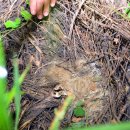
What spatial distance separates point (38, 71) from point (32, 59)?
0.31ft

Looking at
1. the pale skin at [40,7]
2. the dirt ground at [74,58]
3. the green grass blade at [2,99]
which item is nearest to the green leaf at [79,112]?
the dirt ground at [74,58]

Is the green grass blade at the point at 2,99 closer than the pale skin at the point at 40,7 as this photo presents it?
Yes

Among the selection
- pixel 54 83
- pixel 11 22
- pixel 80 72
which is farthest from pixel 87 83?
pixel 11 22

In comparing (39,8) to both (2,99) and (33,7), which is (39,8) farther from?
(2,99)

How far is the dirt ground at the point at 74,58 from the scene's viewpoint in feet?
4.40

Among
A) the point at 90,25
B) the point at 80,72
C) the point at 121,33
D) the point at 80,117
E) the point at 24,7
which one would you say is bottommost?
the point at 80,117

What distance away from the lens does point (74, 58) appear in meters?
1.50

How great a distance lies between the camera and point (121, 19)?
160 centimetres

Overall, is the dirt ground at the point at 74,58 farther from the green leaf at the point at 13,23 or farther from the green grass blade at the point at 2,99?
the green grass blade at the point at 2,99

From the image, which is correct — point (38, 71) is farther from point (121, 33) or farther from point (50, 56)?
point (121, 33)

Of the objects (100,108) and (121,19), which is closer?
(100,108)

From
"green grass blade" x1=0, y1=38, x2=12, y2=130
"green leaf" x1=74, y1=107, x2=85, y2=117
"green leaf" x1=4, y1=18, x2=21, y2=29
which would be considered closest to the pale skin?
"green leaf" x1=4, y1=18, x2=21, y2=29

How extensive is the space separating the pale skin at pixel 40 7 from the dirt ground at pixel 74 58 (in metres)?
0.05

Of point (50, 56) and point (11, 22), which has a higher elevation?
point (11, 22)
